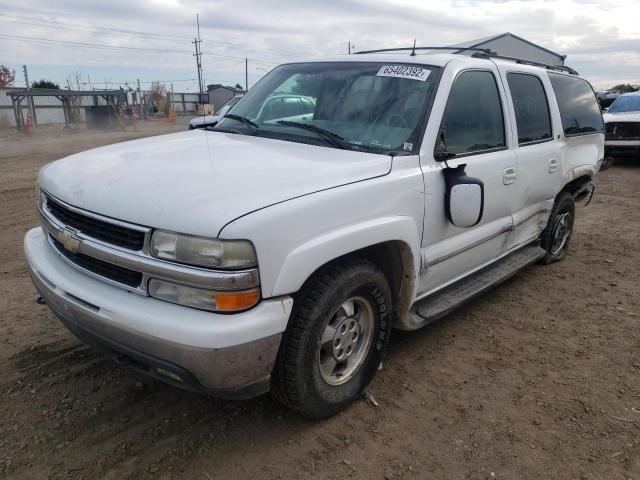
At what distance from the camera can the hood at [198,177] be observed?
2.29 meters

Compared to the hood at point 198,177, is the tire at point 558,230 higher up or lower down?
lower down

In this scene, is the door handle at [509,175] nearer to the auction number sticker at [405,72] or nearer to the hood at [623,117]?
the auction number sticker at [405,72]

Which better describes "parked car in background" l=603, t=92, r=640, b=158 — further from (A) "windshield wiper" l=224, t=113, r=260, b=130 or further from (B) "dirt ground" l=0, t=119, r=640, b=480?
(A) "windshield wiper" l=224, t=113, r=260, b=130

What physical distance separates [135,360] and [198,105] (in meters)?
46.7

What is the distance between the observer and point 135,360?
2.43 m

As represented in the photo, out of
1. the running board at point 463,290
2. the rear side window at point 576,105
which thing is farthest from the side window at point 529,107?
the running board at point 463,290

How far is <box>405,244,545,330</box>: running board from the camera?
342 centimetres

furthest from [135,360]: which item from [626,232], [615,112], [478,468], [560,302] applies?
[615,112]

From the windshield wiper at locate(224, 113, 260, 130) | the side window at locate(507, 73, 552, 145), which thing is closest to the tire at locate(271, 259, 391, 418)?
the windshield wiper at locate(224, 113, 260, 130)

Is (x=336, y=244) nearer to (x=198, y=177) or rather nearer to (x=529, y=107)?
(x=198, y=177)

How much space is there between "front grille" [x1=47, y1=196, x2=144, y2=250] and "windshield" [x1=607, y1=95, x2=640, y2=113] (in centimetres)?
1406

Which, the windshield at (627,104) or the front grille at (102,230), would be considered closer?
the front grille at (102,230)

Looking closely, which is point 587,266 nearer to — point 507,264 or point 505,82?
point 507,264

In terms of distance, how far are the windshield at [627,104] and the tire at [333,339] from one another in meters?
13.0
